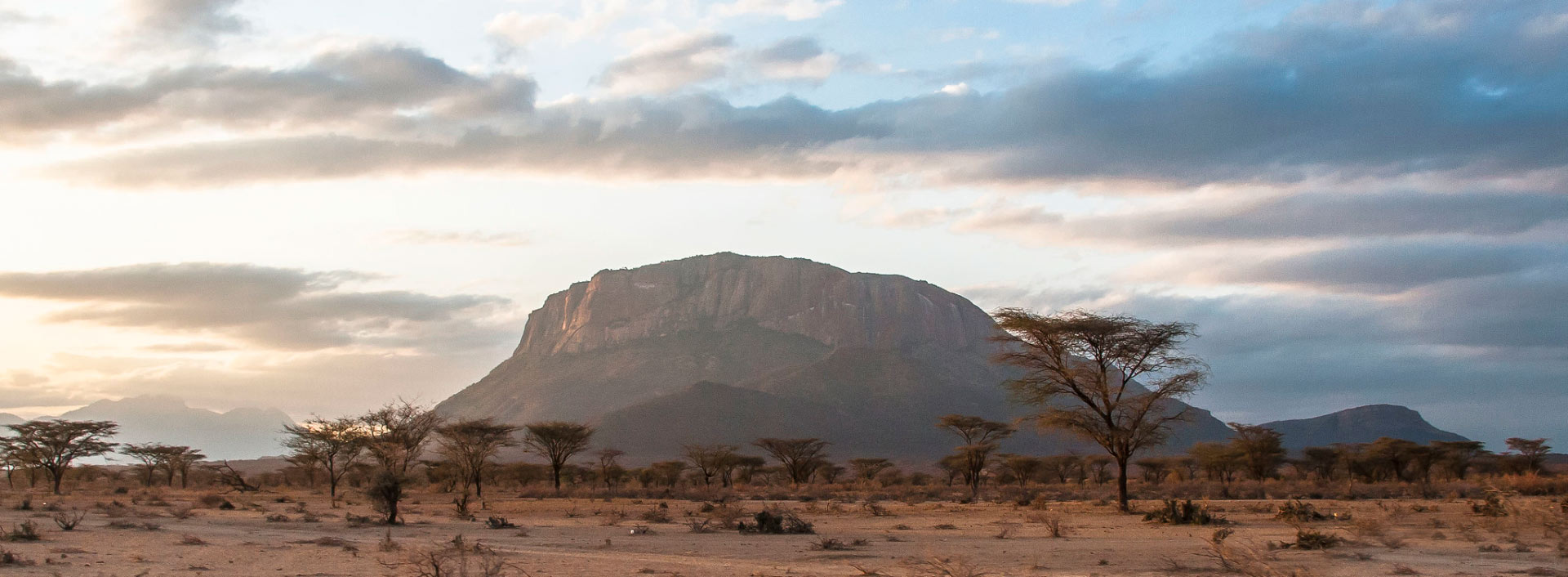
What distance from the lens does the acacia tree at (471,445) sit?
49.8 meters

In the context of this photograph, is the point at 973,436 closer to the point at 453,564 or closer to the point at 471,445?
the point at 471,445

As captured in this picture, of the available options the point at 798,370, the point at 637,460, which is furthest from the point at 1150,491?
the point at 798,370

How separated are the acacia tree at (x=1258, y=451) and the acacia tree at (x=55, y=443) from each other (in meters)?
67.5

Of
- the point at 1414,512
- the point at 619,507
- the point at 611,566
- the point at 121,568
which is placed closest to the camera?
the point at 121,568

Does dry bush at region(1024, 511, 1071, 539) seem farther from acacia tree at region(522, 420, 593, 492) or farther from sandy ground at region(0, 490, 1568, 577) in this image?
acacia tree at region(522, 420, 593, 492)

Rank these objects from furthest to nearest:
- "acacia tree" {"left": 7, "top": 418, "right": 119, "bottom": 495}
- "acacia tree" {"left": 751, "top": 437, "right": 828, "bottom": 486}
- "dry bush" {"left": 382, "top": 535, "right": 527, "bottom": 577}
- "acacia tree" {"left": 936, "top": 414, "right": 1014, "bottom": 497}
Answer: "acacia tree" {"left": 751, "top": 437, "right": 828, "bottom": 486}, "acacia tree" {"left": 7, "top": 418, "right": 119, "bottom": 495}, "acacia tree" {"left": 936, "top": 414, "right": 1014, "bottom": 497}, "dry bush" {"left": 382, "top": 535, "right": 527, "bottom": 577}

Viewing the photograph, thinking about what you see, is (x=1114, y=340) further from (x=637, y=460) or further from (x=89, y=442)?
(x=637, y=460)

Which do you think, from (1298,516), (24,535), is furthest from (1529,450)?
(24,535)

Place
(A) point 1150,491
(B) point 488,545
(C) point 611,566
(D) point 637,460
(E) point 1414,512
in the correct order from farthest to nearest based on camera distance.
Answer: (D) point 637,460, (A) point 1150,491, (E) point 1414,512, (B) point 488,545, (C) point 611,566

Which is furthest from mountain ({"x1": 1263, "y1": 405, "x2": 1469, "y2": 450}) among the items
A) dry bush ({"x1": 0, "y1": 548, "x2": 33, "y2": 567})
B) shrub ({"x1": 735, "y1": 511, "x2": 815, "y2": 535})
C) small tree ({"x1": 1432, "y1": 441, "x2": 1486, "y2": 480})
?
dry bush ({"x1": 0, "y1": 548, "x2": 33, "y2": 567})

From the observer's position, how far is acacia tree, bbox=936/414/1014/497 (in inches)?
2389

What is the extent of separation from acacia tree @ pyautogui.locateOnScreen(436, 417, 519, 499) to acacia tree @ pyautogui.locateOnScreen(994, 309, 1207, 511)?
83.2 feet

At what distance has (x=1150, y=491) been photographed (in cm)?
5112

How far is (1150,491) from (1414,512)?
22.7 metres
